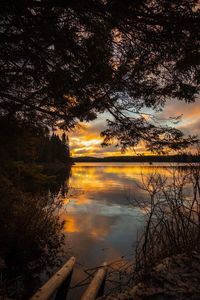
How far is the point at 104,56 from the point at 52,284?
15.8 feet

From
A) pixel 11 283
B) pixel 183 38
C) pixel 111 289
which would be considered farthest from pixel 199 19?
pixel 11 283

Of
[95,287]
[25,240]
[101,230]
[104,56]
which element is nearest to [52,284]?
[95,287]

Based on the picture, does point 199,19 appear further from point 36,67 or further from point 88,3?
point 36,67

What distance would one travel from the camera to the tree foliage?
5469 mm

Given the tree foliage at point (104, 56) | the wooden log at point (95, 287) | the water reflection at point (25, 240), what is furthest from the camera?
the water reflection at point (25, 240)

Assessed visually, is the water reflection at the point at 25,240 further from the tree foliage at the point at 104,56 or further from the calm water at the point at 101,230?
the tree foliage at the point at 104,56

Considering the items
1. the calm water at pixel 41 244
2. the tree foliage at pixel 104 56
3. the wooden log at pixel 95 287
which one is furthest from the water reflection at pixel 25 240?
the tree foliage at pixel 104 56

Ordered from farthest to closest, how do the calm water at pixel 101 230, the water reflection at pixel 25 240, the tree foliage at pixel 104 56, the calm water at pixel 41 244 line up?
the calm water at pixel 101 230, the water reflection at pixel 25 240, the calm water at pixel 41 244, the tree foliage at pixel 104 56

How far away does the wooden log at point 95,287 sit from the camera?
249 inches

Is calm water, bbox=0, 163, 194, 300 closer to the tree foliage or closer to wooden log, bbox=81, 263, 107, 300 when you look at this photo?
wooden log, bbox=81, 263, 107, 300

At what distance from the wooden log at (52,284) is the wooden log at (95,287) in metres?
0.63

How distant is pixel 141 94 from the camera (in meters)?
8.11

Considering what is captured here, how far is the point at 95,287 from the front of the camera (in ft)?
22.3

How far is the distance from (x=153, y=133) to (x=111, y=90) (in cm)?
155
